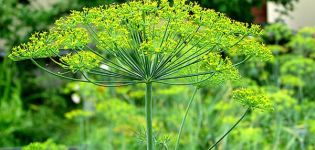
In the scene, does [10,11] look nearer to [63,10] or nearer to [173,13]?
[63,10]

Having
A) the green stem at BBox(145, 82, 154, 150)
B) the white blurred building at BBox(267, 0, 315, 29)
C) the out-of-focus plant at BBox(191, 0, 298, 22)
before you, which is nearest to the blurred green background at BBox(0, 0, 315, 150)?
the out-of-focus plant at BBox(191, 0, 298, 22)

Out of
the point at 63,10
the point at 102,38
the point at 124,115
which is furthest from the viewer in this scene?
the point at 63,10

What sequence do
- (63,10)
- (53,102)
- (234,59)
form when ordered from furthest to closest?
(53,102)
(63,10)
(234,59)

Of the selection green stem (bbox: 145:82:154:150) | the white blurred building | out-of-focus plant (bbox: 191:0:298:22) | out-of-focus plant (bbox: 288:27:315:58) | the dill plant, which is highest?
the white blurred building

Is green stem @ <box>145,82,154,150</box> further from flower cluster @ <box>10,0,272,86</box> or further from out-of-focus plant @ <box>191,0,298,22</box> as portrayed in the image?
out-of-focus plant @ <box>191,0,298,22</box>

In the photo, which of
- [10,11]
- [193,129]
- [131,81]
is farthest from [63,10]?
[131,81]

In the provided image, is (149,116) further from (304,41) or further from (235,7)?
(235,7)

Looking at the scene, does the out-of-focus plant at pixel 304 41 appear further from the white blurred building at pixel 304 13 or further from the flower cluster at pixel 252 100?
the flower cluster at pixel 252 100

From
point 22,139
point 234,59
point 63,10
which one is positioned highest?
point 63,10
